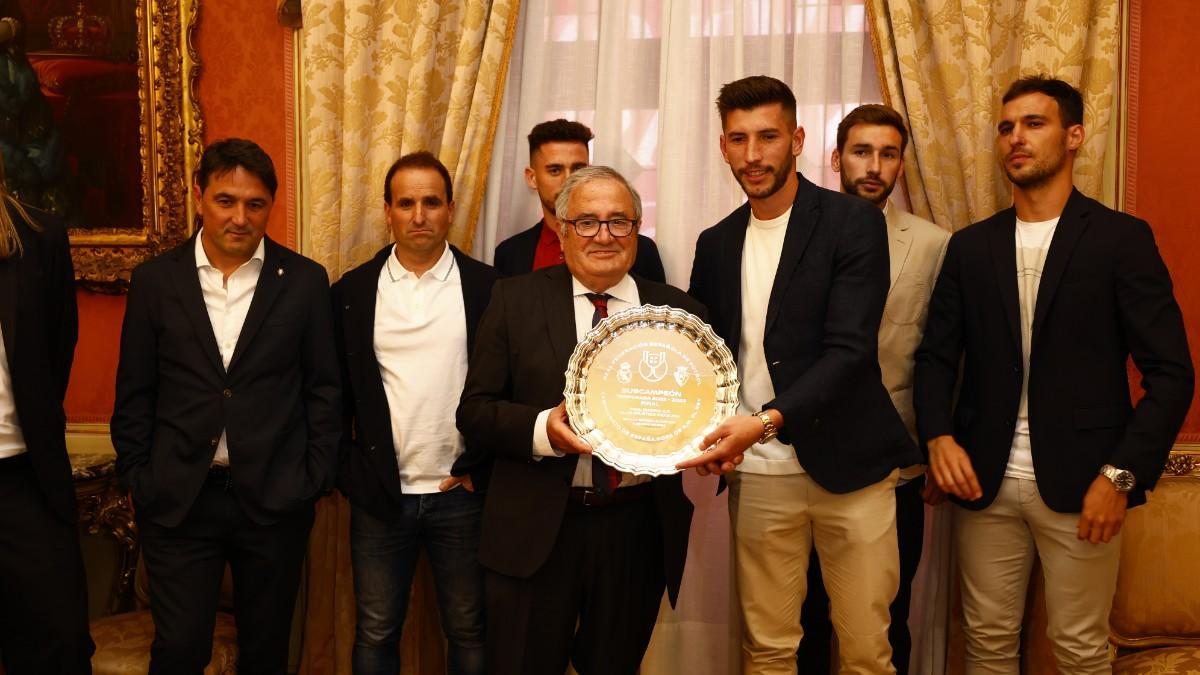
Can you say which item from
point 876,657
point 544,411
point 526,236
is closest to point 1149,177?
point 876,657

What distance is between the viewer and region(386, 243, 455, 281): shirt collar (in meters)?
2.71

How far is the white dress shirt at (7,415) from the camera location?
7.62 feet

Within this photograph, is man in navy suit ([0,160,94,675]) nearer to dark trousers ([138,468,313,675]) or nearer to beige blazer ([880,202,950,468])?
dark trousers ([138,468,313,675])

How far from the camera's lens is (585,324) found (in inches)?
88.7

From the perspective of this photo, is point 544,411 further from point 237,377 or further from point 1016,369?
point 1016,369

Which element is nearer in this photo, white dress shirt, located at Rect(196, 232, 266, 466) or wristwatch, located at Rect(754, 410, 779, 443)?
wristwatch, located at Rect(754, 410, 779, 443)

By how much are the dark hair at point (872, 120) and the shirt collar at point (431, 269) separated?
4.27 feet

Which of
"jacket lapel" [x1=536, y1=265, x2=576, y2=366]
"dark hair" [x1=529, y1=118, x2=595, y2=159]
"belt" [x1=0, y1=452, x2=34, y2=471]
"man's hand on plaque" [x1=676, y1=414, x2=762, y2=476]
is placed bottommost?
"belt" [x1=0, y1=452, x2=34, y2=471]

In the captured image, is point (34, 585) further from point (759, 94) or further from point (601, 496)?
point (759, 94)

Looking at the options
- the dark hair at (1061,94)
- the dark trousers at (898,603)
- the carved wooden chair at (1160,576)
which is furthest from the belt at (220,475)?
the carved wooden chair at (1160,576)

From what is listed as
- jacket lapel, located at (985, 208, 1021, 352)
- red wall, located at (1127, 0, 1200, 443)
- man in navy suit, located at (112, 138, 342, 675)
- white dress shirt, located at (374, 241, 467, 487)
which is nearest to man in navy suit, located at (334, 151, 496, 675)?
white dress shirt, located at (374, 241, 467, 487)

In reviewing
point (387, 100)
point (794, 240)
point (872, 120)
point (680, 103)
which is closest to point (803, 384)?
point (794, 240)

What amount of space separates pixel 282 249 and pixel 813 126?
72.9 inches

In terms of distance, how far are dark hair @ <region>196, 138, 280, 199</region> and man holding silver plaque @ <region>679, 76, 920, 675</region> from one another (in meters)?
1.26
